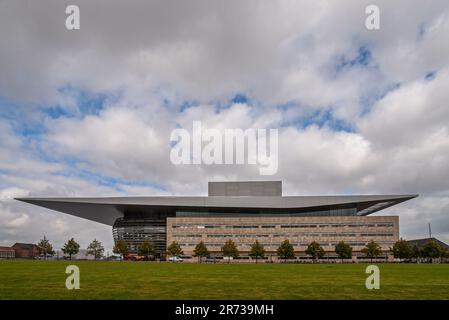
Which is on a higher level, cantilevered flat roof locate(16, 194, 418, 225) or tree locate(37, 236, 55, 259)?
cantilevered flat roof locate(16, 194, 418, 225)

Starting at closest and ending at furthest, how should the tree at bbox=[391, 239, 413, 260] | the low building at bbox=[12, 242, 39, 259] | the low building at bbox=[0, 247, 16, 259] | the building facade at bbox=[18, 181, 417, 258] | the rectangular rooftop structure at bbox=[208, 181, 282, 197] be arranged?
the tree at bbox=[391, 239, 413, 260] < the building facade at bbox=[18, 181, 417, 258] < the rectangular rooftop structure at bbox=[208, 181, 282, 197] < the low building at bbox=[0, 247, 16, 259] < the low building at bbox=[12, 242, 39, 259]

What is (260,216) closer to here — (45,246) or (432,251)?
(432,251)

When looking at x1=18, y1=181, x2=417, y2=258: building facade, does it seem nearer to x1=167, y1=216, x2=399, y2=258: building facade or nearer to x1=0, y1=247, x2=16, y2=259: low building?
x1=167, y1=216, x2=399, y2=258: building facade

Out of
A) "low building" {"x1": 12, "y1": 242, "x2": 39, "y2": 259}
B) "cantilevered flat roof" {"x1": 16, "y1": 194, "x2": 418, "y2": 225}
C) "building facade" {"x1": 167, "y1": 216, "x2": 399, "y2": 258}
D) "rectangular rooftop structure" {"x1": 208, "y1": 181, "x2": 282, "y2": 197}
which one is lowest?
"low building" {"x1": 12, "y1": 242, "x2": 39, "y2": 259}

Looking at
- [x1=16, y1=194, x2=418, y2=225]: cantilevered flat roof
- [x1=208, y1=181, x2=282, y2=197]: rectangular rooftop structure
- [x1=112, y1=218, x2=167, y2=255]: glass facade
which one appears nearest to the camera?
[x1=16, y1=194, x2=418, y2=225]: cantilevered flat roof

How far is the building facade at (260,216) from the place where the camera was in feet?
246

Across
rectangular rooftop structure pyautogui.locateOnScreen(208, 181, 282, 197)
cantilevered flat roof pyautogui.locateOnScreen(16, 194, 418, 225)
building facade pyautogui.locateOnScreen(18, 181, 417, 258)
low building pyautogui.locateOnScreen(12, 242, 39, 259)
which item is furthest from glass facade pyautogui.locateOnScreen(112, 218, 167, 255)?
low building pyautogui.locateOnScreen(12, 242, 39, 259)

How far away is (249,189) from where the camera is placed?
80.8 m

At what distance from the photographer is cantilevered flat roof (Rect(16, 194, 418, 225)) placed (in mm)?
75562

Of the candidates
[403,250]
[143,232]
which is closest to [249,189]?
[143,232]

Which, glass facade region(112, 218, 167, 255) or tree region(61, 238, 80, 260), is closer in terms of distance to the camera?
tree region(61, 238, 80, 260)

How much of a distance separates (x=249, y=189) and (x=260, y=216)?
6.08 metres
